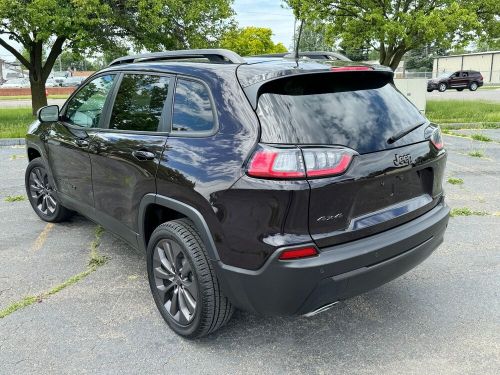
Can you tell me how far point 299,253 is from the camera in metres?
2.39

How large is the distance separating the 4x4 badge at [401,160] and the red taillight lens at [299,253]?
745mm

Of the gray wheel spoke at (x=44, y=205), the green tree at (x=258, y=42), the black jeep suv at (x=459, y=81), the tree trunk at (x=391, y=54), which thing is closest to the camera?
the gray wheel spoke at (x=44, y=205)

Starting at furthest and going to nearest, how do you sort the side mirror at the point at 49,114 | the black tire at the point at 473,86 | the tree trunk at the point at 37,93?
the black tire at the point at 473,86 → the tree trunk at the point at 37,93 → the side mirror at the point at 49,114

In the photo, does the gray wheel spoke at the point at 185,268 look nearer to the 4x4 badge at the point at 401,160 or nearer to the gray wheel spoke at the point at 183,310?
the gray wheel spoke at the point at 183,310

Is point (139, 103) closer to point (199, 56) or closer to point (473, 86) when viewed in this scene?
point (199, 56)

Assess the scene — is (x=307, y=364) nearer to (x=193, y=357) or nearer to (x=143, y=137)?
(x=193, y=357)

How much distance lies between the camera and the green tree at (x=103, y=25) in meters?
13.0

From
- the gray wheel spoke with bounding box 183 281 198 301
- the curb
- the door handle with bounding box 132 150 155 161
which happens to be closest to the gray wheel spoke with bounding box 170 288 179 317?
the gray wheel spoke with bounding box 183 281 198 301

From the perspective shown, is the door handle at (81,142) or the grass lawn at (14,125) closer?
the door handle at (81,142)

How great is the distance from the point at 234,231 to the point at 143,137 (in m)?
1.12

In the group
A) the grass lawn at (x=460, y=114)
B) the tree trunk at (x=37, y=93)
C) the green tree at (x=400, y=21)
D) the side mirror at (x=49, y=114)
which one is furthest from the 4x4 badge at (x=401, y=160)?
the tree trunk at (x=37, y=93)

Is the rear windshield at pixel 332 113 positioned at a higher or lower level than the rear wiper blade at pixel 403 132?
higher

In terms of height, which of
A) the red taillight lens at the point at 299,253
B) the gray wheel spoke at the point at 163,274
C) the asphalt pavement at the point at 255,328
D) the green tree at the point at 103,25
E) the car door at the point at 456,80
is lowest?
the asphalt pavement at the point at 255,328

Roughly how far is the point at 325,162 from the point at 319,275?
57 cm
